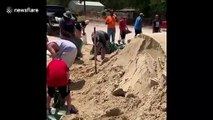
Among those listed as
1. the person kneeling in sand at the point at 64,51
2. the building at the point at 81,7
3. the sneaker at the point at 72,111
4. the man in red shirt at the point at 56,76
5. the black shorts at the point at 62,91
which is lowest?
the sneaker at the point at 72,111

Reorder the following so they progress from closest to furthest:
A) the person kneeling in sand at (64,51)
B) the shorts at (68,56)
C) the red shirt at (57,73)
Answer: the red shirt at (57,73), the person kneeling in sand at (64,51), the shorts at (68,56)

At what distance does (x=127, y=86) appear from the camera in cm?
926

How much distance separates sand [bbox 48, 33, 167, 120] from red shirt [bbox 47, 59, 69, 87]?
1.98ft

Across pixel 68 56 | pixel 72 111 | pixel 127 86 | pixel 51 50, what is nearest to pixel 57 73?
pixel 51 50

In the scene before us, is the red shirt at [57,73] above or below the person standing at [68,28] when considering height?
below

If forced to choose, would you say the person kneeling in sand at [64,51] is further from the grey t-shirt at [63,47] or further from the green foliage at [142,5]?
the green foliage at [142,5]

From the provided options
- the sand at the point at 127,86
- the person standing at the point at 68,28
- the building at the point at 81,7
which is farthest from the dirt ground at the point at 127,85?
the building at the point at 81,7

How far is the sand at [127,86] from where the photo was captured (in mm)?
7855

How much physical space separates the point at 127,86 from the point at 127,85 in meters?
0.06

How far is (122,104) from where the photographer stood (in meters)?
8.34
